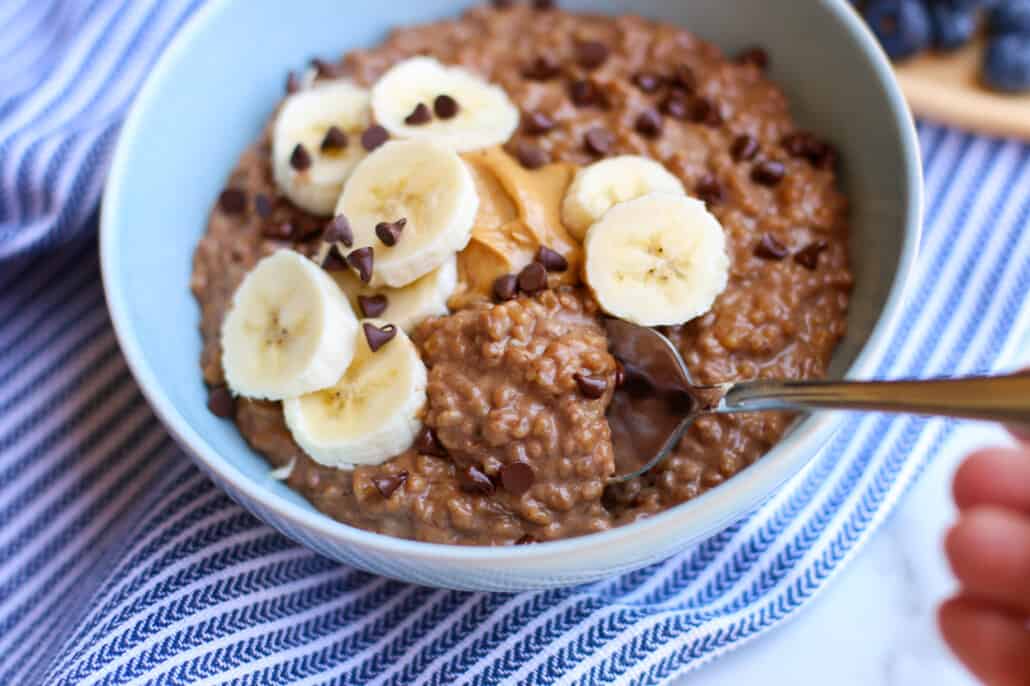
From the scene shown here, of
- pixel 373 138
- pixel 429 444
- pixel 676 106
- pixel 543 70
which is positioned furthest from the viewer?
pixel 543 70

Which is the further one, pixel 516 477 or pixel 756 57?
pixel 756 57

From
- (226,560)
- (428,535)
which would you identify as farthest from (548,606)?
(226,560)

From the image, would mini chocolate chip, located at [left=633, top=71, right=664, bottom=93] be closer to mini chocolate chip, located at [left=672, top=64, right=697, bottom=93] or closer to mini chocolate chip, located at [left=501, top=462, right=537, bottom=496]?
mini chocolate chip, located at [left=672, top=64, right=697, bottom=93]

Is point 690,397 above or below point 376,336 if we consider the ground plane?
below

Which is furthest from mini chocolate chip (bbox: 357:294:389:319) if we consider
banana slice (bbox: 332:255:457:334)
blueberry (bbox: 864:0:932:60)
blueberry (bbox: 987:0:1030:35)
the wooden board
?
blueberry (bbox: 987:0:1030:35)

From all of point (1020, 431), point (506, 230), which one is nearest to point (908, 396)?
point (1020, 431)

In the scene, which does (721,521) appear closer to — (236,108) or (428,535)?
(428,535)

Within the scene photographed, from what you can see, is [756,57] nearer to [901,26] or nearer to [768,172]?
[768,172]
